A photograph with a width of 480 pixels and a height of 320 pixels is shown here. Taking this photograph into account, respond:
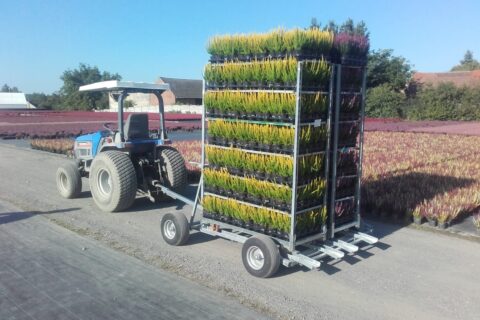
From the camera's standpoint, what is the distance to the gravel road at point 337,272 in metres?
4.53

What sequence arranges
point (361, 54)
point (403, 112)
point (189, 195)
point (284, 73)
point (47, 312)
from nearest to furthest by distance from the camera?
point (47, 312), point (284, 73), point (361, 54), point (189, 195), point (403, 112)

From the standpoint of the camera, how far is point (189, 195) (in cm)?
962

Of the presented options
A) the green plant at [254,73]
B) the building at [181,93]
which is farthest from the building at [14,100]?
the green plant at [254,73]

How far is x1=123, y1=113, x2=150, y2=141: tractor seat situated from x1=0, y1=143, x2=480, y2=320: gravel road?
143 centimetres

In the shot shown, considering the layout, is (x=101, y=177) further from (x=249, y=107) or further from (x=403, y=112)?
(x=403, y=112)

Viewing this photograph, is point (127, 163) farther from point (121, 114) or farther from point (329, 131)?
point (329, 131)

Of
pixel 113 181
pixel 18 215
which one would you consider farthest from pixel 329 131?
pixel 18 215

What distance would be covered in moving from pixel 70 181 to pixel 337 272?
19.8ft

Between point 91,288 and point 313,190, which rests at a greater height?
point 313,190

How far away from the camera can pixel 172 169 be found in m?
8.35

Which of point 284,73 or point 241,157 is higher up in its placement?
point 284,73

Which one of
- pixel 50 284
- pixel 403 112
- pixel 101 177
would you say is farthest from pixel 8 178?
pixel 403 112

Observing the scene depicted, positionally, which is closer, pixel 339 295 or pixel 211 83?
pixel 339 295

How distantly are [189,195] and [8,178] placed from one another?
5335 millimetres
